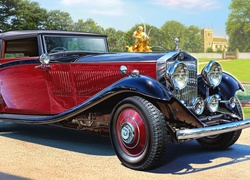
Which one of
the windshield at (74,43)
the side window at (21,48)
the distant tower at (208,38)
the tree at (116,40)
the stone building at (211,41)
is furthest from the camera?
the stone building at (211,41)

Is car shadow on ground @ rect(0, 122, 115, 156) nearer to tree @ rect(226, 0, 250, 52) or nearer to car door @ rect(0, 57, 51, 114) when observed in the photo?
car door @ rect(0, 57, 51, 114)

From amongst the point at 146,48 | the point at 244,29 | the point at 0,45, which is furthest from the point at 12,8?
the point at 0,45

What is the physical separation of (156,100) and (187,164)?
92 cm

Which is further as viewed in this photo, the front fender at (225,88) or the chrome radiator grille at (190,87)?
the front fender at (225,88)

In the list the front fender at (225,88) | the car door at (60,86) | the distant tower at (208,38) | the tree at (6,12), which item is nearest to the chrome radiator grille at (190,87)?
the front fender at (225,88)

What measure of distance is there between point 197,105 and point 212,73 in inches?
25.3

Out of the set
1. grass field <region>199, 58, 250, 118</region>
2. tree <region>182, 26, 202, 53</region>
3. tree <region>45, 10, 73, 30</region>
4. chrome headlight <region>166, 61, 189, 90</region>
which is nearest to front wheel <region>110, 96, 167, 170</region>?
chrome headlight <region>166, 61, 189, 90</region>

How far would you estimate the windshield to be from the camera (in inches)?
236

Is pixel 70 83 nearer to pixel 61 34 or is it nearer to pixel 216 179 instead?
pixel 61 34

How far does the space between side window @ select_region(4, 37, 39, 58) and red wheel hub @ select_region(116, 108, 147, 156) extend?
2.25 m

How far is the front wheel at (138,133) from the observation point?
4.04 m

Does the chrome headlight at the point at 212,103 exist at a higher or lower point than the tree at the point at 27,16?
lower

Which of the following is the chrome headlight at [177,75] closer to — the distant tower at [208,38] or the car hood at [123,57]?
the car hood at [123,57]

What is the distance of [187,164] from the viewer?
4.54 m
